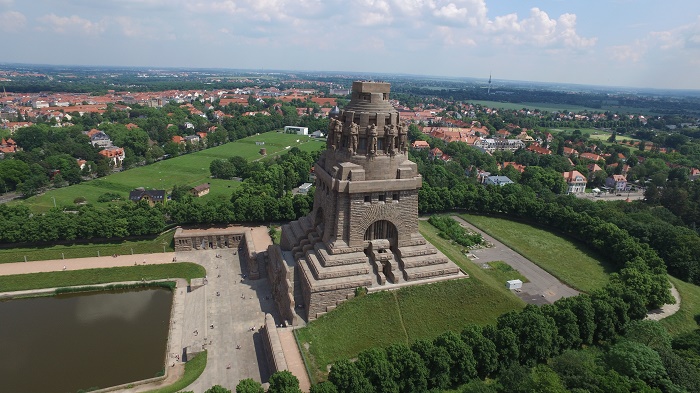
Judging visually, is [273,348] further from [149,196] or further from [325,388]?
[149,196]

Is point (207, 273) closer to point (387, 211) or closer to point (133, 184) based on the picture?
point (387, 211)

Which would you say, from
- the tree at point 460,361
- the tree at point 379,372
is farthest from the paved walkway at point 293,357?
the tree at point 460,361

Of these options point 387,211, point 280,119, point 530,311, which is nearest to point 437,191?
point 387,211

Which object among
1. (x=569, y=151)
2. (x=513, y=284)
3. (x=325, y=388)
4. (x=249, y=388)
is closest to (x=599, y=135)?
(x=569, y=151)

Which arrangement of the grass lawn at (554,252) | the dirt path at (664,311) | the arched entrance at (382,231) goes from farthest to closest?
the grass lawn at (554,252) → the dirt path at (664,311) → the arched entrance at (382,231)

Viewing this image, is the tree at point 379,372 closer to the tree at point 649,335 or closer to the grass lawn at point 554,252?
the tree at point 649,335

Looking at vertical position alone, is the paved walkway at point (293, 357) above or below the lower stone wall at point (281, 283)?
below
